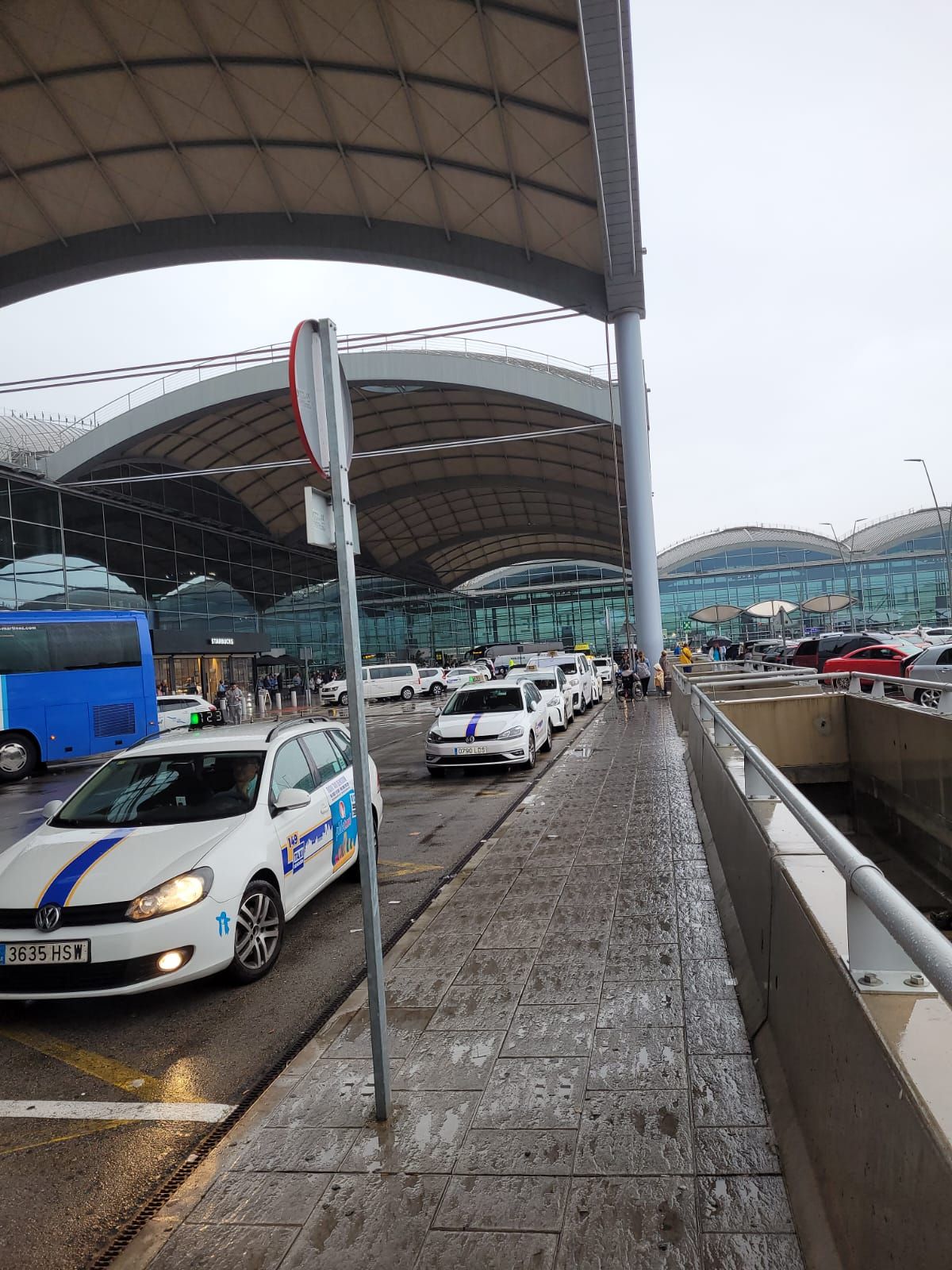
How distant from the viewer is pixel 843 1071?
244cm

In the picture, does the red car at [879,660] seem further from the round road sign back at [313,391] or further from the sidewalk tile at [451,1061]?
the round road sign back at [313,391]

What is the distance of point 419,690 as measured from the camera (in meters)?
48.4

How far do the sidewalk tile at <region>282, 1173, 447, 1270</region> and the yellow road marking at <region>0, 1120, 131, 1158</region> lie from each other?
1.27 meters

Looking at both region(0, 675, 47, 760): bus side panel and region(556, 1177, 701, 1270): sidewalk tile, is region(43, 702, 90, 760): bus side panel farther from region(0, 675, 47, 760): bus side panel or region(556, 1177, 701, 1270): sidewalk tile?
region(556, 1177, 701, 1270): sidewalk tile

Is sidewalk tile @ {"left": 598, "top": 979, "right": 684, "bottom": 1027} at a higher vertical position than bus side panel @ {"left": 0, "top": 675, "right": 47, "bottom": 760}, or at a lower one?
lower

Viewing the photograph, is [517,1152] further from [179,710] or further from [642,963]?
[179,710]

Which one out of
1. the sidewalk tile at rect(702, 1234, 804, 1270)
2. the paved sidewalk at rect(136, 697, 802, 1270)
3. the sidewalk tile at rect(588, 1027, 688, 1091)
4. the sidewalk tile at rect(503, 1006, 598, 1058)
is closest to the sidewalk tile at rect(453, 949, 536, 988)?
the paved sidewalk at rect(136, 697, 802, 1270)

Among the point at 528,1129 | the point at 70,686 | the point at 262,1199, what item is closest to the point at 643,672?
the point at 70,686

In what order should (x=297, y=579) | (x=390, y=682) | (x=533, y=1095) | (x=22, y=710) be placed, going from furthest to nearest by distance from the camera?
(x=297, y=579) < (x=390, y=682) < (x=22, y=710) < (x=533, y=1095)

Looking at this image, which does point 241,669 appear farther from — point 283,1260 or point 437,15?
point 283,1260

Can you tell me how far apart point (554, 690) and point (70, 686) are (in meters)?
11.1

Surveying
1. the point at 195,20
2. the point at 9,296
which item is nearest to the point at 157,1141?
the point at 195,20

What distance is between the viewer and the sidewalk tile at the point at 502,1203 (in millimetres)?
2758

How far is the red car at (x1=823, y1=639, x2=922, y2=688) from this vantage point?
75.6 ft
